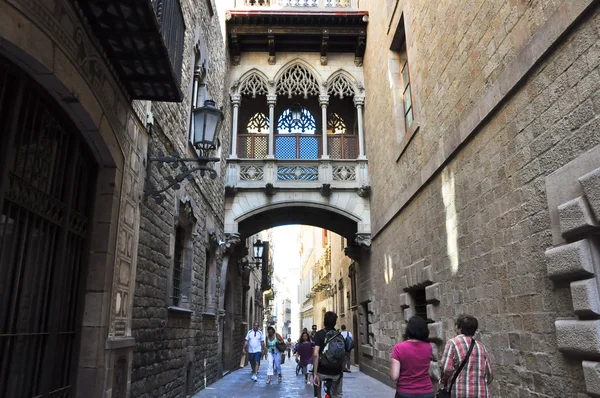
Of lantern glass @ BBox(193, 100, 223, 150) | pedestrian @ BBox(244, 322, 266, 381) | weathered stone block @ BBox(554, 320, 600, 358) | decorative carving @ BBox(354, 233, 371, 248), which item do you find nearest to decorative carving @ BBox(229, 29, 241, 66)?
decorative carving @ BBox(354, 233, 371, 248)

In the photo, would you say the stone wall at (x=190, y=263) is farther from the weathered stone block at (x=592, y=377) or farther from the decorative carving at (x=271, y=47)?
the weathered stone block at (x=592, y=377)

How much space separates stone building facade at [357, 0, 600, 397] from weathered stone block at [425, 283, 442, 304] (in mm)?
16

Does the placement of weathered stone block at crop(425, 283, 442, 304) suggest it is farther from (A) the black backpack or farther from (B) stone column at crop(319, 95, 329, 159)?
(B) stone column at crop(319, 95, 329, 159)

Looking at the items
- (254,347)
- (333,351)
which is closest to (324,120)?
(254,347)

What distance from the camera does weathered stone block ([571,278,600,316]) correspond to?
3.16 m

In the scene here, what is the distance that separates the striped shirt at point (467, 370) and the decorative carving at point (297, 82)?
11.5 meters

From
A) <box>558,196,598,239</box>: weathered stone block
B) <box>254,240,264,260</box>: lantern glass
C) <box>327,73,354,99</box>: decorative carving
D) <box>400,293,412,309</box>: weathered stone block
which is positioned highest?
<box>327,73,354,99</box>: decorative carving

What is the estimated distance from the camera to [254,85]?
1425 cm

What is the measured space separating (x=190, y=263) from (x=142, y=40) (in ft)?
17.3

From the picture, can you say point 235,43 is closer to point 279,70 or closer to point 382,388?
point 279,70

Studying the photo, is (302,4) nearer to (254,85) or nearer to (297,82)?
(297,82)

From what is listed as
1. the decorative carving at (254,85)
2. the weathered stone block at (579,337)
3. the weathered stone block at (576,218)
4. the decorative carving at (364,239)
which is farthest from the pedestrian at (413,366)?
the decorative carving at (254,85)

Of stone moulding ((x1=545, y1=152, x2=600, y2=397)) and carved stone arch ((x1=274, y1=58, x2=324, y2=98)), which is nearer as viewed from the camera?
stone moulding ((x1=545, y1=152, x2=600, y2=397))

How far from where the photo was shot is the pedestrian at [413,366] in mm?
3463
